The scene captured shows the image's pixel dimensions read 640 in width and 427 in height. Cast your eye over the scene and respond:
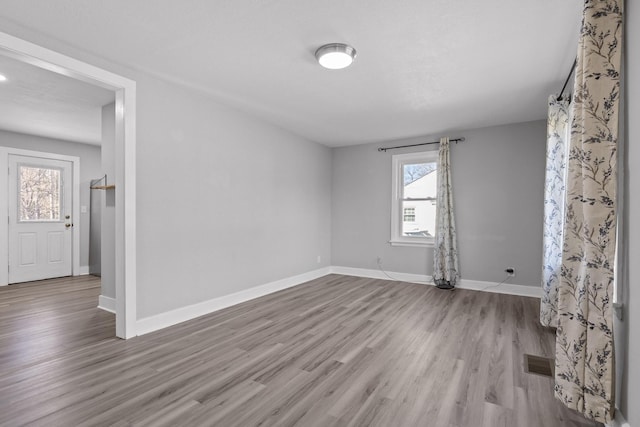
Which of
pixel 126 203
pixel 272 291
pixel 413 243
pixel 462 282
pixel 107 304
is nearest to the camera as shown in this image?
pixel 126 203

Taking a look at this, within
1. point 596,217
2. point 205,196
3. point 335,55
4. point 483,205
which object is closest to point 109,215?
point 205,196

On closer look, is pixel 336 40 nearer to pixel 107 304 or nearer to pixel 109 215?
pixel 109 215

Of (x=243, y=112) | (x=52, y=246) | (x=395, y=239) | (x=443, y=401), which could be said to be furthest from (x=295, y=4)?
(x=52, y=246)

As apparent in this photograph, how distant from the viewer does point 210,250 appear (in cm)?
378

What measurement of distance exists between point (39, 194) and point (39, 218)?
0.43m

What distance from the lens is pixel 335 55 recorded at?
2.57m

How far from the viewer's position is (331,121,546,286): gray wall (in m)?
4.59

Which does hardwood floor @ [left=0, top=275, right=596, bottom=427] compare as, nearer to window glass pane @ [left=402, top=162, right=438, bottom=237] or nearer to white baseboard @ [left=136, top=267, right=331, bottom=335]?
white baseboard @ [left=136, top=267, right=331, bottom=335]

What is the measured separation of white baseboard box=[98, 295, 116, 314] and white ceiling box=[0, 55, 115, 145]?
2.36 metres

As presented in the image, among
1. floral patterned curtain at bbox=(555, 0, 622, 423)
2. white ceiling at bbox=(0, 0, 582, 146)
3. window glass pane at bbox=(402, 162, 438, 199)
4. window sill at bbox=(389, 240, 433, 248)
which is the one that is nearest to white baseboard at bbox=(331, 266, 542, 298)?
window sill at bbox=(389, 240, 433, 248)

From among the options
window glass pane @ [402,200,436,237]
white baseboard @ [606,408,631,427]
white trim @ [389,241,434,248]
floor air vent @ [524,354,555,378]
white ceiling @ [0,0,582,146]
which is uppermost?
white ceiling @ [0,0,582,146]

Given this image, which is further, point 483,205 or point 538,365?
point 483,205

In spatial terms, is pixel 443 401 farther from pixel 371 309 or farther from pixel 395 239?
pixel 395 239

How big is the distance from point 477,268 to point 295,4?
451 centimetres
